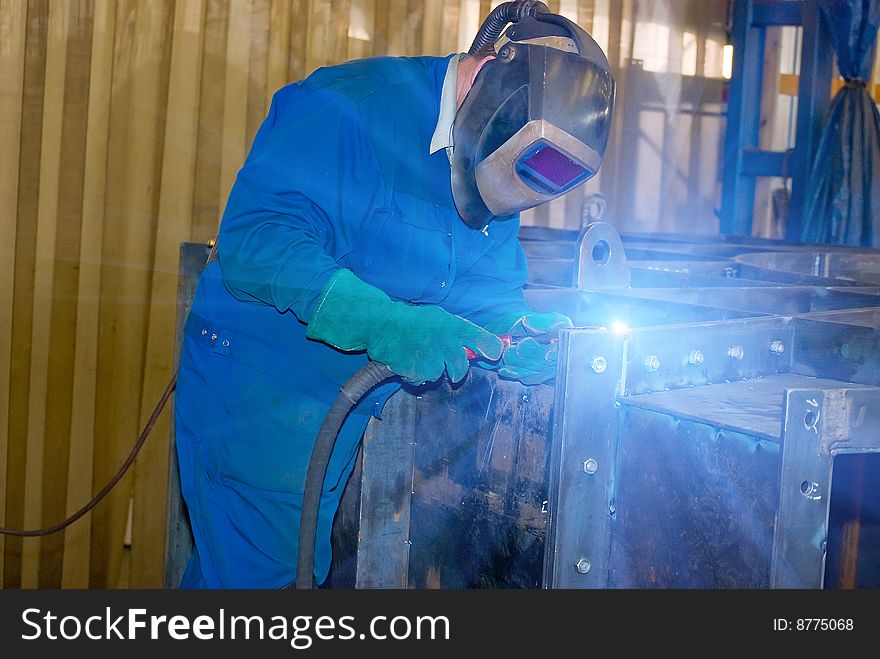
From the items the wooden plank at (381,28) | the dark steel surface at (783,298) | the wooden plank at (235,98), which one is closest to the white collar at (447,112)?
the dark steel surface at (783,298)

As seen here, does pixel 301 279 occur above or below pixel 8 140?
below

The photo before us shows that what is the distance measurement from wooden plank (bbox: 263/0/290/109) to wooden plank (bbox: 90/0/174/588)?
0.31 meters

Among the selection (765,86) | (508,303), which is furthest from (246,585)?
A: (765,86)

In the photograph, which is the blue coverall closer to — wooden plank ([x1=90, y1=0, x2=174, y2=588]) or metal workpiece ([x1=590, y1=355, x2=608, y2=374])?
metal workpiece ([x1=590, y1=355, x2=608, y2=374])

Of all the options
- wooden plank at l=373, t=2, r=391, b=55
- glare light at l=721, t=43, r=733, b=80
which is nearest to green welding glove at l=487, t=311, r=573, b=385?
wooden plank at l=373, t=2, r=391, b=55

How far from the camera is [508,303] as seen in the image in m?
1.61

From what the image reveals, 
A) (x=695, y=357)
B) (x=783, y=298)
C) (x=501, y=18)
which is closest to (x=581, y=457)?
(x=695, y=357)

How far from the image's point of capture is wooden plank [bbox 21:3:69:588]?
2.50 metres

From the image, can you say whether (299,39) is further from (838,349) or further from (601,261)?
(838,349)

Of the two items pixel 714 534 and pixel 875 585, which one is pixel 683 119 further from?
pixel 714 534

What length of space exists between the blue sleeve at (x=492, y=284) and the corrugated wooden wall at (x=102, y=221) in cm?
135

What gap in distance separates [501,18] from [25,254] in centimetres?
166

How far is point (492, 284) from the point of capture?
1.65m

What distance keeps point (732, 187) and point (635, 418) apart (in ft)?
10.8
